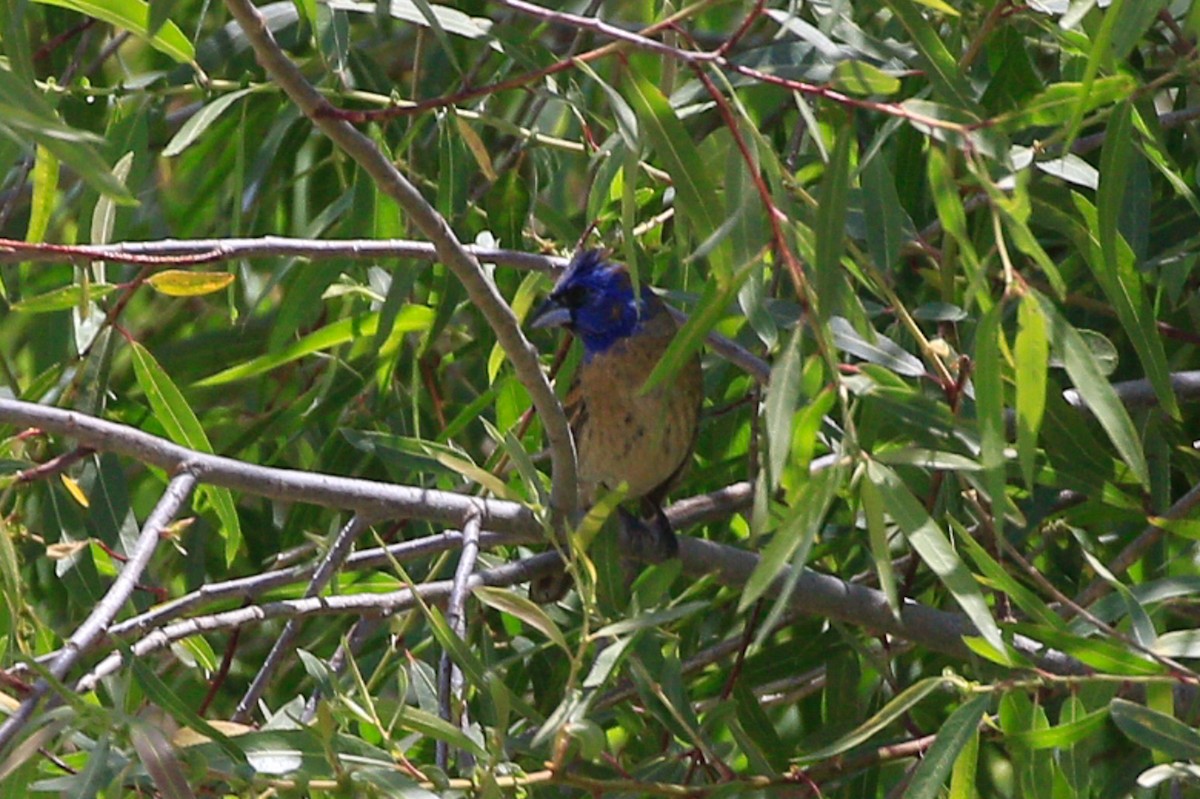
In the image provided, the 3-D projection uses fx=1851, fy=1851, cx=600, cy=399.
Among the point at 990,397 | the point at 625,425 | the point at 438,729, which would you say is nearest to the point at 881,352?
the point at 990,397

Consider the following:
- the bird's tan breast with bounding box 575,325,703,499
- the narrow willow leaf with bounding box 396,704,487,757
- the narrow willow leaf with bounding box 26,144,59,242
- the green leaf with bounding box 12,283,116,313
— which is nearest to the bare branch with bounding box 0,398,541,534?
the green leaf with bounding box 12,283,116,313

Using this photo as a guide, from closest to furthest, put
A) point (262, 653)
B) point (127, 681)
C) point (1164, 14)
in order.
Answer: point (127, 681) < point (1164, 14) < point (262, 653)

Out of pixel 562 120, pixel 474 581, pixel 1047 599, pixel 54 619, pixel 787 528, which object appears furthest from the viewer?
pixel 54 619

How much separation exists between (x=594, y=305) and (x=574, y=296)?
0.36 ft

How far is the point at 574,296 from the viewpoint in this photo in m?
3.57

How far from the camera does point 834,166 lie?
74.2 inches

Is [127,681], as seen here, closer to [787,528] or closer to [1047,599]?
[787,528]

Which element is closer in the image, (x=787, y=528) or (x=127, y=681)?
(x=787, y=528)

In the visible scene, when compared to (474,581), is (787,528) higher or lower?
higher

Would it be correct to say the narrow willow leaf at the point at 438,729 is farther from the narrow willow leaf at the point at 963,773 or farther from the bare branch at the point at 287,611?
the narrow willow leaf at the point at 963,773

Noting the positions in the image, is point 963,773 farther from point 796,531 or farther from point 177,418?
point 177,418

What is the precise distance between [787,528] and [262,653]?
273cm

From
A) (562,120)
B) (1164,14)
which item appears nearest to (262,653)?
(562,120)

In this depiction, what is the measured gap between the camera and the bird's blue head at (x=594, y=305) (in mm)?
3535
